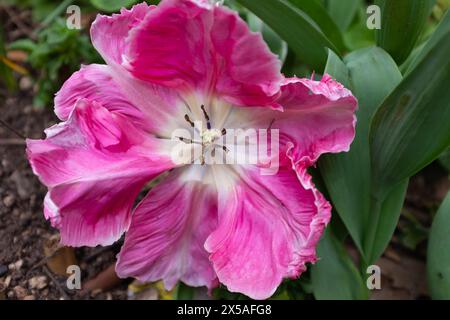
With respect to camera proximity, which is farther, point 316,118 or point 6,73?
point 6,73

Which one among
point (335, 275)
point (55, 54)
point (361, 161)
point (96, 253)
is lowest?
point (96, 253)

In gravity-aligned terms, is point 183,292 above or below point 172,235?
below

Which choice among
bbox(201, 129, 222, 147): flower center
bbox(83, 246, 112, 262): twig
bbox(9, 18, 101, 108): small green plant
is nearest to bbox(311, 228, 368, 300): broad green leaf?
bbox(201, 129, 222, 147): flower center

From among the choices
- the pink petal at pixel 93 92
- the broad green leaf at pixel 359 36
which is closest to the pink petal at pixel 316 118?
the pink petal at pixel 93 92

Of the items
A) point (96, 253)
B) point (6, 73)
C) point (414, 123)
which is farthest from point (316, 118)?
point (6, 73)

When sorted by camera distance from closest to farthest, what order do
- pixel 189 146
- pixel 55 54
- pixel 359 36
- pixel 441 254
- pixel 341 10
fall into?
1. pixel 189 146
2. pixel 441 254
3. pixel 341 10
4. pixel 55 54
5. pixel 359 36

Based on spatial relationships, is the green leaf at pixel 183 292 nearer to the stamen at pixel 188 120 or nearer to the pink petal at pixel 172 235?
the pink petal at pixel 172 235

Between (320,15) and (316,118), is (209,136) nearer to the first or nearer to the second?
(316,118)
